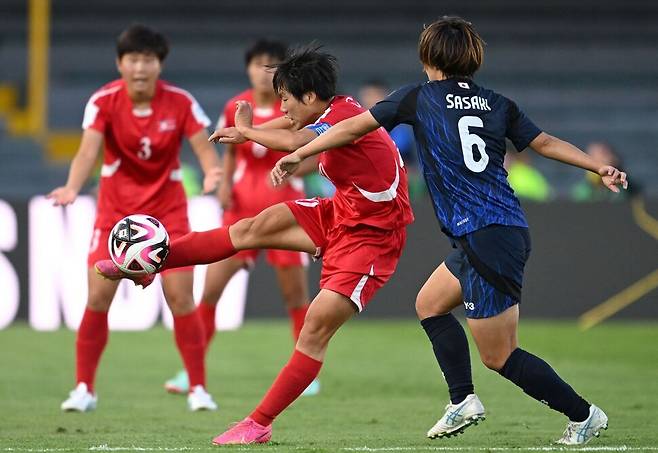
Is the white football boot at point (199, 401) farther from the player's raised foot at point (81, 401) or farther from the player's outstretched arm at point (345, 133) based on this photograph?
the player's outstretched arm at point (345, 133)

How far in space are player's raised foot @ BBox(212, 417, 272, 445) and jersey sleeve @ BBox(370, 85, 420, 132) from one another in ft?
4.79

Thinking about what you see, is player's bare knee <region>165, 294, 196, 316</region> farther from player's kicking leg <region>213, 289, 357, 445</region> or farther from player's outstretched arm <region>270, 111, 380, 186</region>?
player's outstretched arm <region>270, 111, 380, 186</region>

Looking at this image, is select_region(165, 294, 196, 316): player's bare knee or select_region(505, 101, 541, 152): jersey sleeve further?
select_region(165, 294, 196, 316): player's bare knee

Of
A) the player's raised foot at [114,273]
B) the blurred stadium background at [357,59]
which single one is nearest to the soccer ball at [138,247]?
the player's raised foot at [114,273]

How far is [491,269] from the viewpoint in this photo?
18.5 ft

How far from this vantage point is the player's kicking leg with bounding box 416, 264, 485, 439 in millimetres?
5816

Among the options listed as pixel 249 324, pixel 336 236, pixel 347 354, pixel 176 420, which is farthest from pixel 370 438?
pixel 249 324

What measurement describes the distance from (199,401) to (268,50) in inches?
94.0

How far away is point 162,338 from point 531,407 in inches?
210

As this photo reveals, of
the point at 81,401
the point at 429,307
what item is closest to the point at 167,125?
the point at 81,401

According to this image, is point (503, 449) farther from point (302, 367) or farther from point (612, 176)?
point (612, 176)

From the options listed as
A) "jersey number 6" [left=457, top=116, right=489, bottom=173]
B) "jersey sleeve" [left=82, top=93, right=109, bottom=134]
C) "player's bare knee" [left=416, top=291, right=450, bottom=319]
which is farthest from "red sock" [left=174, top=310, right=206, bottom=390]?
"jersey number 6" [left=457, top=116, right=489, bottom=173]

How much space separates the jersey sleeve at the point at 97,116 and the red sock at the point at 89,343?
41.7 inches

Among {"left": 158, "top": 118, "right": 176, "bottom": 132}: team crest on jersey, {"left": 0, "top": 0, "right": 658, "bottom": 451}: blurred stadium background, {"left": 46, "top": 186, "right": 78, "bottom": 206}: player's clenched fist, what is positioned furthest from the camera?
{"left": 0, "top": 0, "right": 658, "bottom": 451}: blurred stadium background
